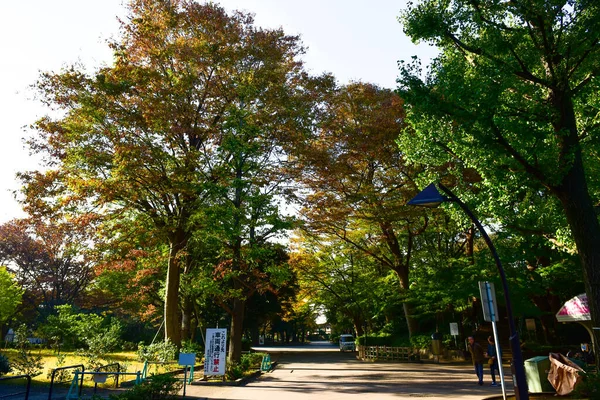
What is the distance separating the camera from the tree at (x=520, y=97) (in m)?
9.16

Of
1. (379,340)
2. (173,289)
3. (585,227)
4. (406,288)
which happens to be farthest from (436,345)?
(585,227)

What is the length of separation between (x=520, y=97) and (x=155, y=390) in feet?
37.8

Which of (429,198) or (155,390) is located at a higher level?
(429,198)

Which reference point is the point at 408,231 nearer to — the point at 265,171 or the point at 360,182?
the point at 360,182

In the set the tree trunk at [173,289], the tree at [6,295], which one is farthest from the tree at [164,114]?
the tree at [6,295]

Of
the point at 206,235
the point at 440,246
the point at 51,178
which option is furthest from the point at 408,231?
the point at 51,178

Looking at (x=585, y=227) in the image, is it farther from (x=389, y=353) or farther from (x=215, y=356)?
(x=389, y=353)

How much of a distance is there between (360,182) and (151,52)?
11646 mm

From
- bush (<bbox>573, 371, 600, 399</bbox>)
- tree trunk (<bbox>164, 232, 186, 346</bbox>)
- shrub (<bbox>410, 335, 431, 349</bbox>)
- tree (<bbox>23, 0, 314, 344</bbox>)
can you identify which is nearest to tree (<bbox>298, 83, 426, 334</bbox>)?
tree (<bbox>23, 0, 314, 344</bbox>)

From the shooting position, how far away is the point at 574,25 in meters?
9.79

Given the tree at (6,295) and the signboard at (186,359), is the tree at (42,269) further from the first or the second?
the signboard at (186,359)

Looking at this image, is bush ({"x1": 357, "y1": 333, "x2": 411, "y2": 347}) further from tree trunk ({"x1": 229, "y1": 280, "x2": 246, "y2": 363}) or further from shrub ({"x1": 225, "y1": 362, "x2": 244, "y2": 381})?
shrub ({"x1": 225, "y1": 362, "x2": 244, "y2": 381})

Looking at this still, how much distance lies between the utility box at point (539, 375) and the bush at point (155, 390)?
9.36 metres

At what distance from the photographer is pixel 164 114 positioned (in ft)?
48.9
